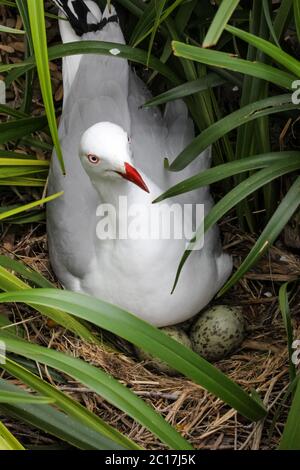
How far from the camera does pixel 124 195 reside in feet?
6.22

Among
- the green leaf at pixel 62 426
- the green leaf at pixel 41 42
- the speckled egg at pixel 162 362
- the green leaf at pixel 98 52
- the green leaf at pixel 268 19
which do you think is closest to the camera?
the green leaf at pixel 62 426

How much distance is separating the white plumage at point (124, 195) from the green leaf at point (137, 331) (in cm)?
42

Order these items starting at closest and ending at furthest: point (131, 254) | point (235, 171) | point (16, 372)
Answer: point (16, 372) → point (235, 171) → point (131, 254)

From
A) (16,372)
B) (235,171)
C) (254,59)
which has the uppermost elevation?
(254,59)

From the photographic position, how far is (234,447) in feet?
5.76

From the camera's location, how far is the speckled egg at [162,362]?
200cm

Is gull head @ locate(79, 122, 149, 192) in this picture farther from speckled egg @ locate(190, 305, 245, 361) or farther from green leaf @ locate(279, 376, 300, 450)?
green leaf @ locate(279, 376, 300, 450)

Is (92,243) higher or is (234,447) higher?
(92,243)

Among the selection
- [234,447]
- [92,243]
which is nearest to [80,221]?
[92,243]

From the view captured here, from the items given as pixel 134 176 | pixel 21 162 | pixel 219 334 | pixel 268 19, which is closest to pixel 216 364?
pixel 219 334

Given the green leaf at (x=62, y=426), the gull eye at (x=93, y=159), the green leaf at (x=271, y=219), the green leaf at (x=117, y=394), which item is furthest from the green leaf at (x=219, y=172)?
the green leaf at (x=62, y=426)

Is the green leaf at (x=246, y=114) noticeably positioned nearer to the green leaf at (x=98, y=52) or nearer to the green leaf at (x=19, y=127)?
the green leaf at (x=98, y=52)
